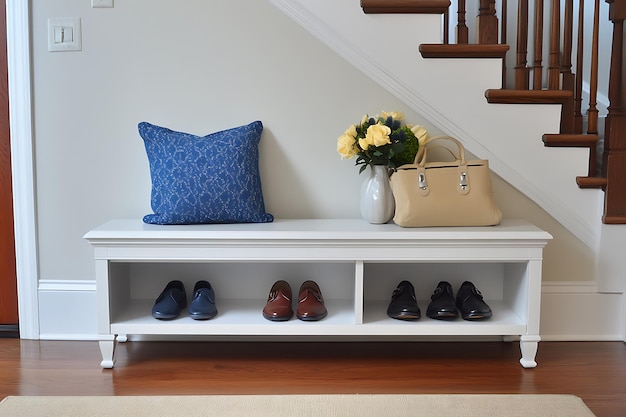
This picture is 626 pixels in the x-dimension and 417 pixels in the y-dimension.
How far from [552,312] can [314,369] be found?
0.96 m

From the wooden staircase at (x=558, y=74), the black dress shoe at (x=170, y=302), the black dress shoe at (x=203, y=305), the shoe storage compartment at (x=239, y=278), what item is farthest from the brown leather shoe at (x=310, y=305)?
the wooden staircase at (x=558, y=74)

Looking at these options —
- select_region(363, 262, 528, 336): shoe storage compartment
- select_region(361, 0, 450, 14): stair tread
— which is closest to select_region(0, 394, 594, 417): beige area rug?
select_region(363, 262, 528, 336): shoe storage compartment

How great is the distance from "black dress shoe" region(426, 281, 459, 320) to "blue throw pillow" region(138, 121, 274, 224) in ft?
2.14

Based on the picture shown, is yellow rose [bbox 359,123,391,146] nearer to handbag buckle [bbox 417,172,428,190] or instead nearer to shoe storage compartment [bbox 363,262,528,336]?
handbag buckle [bbox 417,172,428,190]

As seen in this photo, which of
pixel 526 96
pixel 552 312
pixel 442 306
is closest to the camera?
pixel 442 306

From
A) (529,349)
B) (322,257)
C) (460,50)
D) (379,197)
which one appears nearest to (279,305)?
(322,257)

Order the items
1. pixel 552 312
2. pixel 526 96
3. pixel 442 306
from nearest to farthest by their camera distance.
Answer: pixel 442 306 < pixel 526 96 < pixel 552 312

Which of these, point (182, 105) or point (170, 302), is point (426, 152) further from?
point (170, 302)

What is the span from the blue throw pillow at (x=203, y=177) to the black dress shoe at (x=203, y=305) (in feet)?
0.82

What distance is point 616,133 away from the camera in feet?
8.02

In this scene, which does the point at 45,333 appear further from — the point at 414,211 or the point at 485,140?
the point at 485,140

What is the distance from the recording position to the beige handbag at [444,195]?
2273mm

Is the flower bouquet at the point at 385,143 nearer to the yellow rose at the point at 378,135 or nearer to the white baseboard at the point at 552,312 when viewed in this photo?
the yellow rose at the point at 378,135

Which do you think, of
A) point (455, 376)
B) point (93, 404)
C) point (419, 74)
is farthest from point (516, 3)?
point (93, 404)
